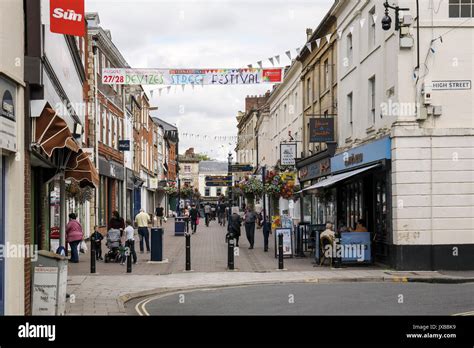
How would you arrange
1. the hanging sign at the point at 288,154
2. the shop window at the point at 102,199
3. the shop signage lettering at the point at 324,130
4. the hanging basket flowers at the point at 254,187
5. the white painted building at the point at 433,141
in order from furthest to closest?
the hanging basket flowers at the point at 254,187 < the hanging sign at the point at 288,154 < the shop window at the point at 102,199 < the shop signage lettering at the point at 324,130 < the white painted building at the point at 433,141

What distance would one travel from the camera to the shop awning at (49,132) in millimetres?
10992

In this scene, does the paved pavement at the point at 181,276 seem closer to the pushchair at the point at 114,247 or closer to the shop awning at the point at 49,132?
the pushchair at the point at 114,247

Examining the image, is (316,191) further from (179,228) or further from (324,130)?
(179,228)

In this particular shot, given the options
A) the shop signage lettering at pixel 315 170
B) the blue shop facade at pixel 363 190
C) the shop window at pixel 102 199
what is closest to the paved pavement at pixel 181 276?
the blue shop facade at pixel 363 190

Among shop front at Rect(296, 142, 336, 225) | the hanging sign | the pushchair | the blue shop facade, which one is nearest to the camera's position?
the blue shop facade

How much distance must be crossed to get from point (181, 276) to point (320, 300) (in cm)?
605

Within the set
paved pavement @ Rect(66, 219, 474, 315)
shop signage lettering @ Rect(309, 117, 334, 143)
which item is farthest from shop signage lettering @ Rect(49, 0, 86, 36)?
shop signage lettering @ Rect(309, 117, 334, 143)

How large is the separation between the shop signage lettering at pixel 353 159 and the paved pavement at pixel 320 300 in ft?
24.6

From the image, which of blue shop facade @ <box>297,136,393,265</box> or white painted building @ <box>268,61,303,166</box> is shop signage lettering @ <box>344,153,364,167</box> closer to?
blue shop facade @ <box>297,136,393,265</box>

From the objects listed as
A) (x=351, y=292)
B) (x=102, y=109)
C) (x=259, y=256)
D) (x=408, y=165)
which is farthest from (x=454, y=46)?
(x=102, y=109)

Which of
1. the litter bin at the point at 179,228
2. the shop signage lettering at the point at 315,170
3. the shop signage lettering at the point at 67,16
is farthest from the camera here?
the litter bin at the point at 179,228

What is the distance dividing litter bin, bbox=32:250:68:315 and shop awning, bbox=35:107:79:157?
180cm

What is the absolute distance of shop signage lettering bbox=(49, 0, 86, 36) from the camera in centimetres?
1290

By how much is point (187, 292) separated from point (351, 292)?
145 inches
